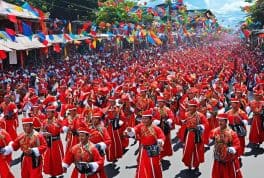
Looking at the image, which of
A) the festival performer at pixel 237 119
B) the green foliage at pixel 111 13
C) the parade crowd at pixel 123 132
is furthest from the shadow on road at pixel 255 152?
the green foliage at pixel 111 13

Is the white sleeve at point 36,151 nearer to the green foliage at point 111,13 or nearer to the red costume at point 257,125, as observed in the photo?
the red costume at point 257,125

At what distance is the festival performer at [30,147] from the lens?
814 centimetres

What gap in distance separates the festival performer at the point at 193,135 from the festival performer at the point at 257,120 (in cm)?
282

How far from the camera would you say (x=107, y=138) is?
8461 millimetres

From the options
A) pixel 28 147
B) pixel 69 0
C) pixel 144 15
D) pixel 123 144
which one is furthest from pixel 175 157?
pixel 144 15

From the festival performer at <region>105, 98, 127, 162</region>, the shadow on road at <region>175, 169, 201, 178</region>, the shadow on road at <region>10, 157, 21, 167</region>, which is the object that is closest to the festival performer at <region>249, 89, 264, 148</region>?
the shadow on road at <region>175, 169, 201, 178</region>

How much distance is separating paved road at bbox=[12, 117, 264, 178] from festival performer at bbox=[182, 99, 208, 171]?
306mm

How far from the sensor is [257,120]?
1269cm

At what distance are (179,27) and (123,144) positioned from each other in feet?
246

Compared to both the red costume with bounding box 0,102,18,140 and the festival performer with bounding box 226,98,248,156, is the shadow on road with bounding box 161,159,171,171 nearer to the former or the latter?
the festival performer with bounding box 226,98,248,156

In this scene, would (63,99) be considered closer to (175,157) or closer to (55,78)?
(175,157)

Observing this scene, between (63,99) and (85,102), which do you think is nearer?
(85,102)

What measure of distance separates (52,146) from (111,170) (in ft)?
5.47

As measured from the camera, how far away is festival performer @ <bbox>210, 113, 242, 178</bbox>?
319 inches
